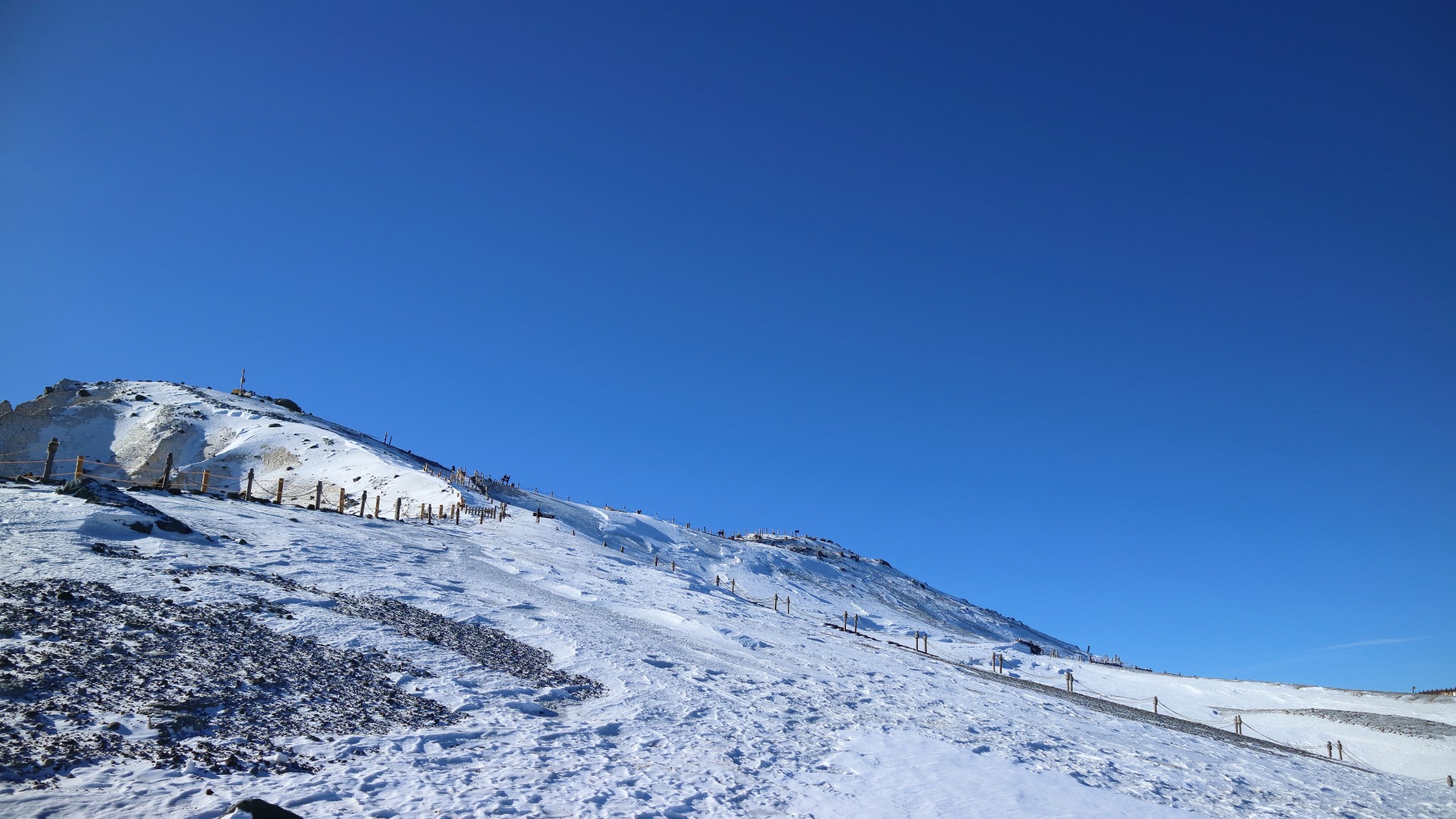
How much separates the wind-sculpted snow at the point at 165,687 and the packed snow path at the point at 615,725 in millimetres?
302

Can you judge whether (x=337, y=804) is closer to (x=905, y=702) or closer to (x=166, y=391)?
(x=905, y=702)

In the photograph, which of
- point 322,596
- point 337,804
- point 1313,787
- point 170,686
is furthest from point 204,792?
point 1313,787

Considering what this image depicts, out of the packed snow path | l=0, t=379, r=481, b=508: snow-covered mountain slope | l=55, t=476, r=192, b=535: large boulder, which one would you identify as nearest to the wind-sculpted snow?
the packed snow path

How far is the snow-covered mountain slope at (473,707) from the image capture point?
945 cm

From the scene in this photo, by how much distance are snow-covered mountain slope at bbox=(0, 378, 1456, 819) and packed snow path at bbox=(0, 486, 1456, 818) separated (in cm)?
7

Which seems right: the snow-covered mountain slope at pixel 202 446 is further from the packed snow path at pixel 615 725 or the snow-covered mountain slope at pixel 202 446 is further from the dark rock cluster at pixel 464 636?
the dark rock cluster at pixel 464 636

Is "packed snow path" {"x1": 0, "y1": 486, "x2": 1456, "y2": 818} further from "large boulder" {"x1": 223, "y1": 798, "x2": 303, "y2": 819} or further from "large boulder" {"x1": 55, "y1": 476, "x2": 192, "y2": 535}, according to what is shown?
"large boulder" {"x1": 223, "y1": 798, "x2": 303, "y2": 819}

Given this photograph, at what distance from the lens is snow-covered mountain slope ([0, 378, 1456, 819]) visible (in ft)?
31.0

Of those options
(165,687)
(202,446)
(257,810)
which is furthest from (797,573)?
(257,810)

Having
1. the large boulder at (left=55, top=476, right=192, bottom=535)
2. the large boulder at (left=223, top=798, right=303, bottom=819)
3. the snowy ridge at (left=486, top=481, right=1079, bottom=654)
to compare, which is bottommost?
the snowy ridge at (left=486, top=481, right=1079, bottom=654)

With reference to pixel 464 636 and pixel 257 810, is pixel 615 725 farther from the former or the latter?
pixel 257 810

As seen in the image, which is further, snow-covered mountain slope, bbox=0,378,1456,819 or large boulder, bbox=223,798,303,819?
snow-covered mountain slope, bbox=0,378,1456,819

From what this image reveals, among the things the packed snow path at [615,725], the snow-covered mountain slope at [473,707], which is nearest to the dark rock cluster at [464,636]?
the snow-covered mountain slope at [473,707]

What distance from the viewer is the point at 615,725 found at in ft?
43.7
